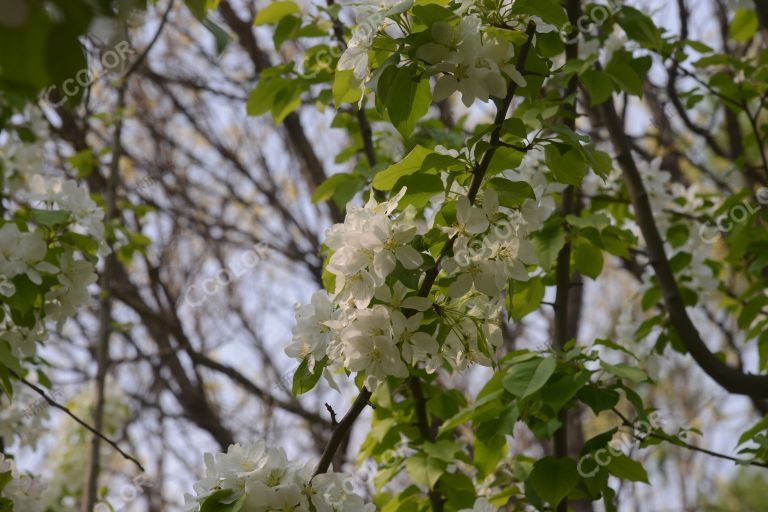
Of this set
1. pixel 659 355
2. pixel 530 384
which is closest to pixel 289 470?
pixel 530 384

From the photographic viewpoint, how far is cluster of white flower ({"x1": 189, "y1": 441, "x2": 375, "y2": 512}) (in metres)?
1.29

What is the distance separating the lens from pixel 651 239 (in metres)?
2.24

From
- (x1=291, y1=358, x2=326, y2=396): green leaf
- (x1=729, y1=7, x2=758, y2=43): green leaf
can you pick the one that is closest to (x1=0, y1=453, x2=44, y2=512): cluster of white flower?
(x1=291, y1=358, x2=326, y2=396): green leaf

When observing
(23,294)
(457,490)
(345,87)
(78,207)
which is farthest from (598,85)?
(23,294)

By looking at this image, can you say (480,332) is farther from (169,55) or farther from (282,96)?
(169,55)

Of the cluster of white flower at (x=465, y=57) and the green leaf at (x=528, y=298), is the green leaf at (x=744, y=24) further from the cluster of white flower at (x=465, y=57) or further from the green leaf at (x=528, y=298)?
the cluster of white flower at (x=465, y=57)

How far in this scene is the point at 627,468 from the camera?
1.65 m

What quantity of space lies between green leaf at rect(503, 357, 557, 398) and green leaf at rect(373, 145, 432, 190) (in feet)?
1.36

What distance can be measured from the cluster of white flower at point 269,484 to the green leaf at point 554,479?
1.28 feet

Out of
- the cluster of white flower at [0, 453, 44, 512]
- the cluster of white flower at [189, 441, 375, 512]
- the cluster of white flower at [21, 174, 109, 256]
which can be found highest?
the cluster of white flower at [21, 174, 109, 256]

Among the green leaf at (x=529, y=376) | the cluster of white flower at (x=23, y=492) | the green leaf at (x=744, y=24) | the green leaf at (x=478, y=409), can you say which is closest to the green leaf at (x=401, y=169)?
the green leaf at (x=529, y=376)

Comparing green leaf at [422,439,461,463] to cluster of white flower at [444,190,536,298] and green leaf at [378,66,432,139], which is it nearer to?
cluster of white flower at [444,190,536,298]

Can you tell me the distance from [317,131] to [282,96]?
2.90 meters

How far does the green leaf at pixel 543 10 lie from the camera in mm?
1187
